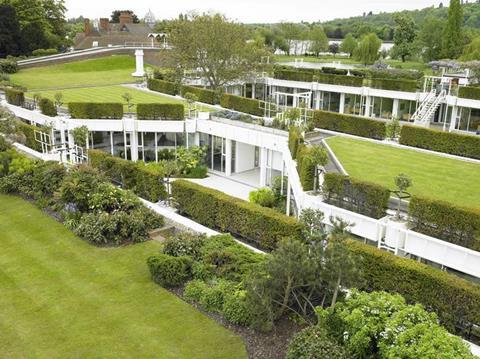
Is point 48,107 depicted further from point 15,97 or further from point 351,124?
point 351,124

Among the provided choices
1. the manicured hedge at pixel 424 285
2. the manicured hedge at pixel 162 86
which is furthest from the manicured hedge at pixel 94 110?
the manicured hedge at pixel 424 285

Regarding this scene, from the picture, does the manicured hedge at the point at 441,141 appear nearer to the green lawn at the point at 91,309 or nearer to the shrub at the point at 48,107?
the green lawn at the point at 91,309

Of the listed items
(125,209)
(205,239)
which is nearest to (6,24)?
(125,209)

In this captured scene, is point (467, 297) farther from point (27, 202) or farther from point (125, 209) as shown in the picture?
point (27, 202)

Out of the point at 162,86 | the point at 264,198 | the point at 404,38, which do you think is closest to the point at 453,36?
the point at 404,38

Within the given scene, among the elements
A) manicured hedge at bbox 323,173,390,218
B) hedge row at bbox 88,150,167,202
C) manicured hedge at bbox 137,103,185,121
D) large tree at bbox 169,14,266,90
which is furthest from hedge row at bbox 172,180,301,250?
large tree at bbox 169,14,266,90
